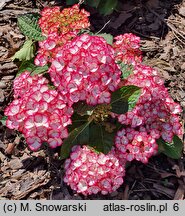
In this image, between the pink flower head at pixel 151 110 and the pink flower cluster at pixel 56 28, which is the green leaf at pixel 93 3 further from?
the pink flower head at pixel 151 110

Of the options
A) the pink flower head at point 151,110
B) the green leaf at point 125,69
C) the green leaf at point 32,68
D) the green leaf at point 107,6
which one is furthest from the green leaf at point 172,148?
the green leaf at point 107,6

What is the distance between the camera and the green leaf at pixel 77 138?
2.40 m

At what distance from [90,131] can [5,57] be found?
101 cm

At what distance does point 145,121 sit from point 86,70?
475 millimetres

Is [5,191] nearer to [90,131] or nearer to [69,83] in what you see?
[90,131]

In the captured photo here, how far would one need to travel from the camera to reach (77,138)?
2412mm

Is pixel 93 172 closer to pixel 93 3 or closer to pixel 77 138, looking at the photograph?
pixel 77 138

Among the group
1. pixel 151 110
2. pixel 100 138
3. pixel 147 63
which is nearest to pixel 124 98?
pixel 151 110

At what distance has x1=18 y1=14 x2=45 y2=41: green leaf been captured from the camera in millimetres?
2709

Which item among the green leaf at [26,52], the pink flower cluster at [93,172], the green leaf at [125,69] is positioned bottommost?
the pink flower cluster at [93,172]

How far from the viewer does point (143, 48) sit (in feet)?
10.7

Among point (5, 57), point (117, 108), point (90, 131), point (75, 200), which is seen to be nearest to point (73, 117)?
point (90, 131)

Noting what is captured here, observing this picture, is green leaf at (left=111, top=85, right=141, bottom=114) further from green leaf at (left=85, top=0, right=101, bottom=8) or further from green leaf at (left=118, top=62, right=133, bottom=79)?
green leaf at (left=85, top=0, right=101, bottom=8)

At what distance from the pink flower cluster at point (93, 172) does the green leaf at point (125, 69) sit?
42cm
